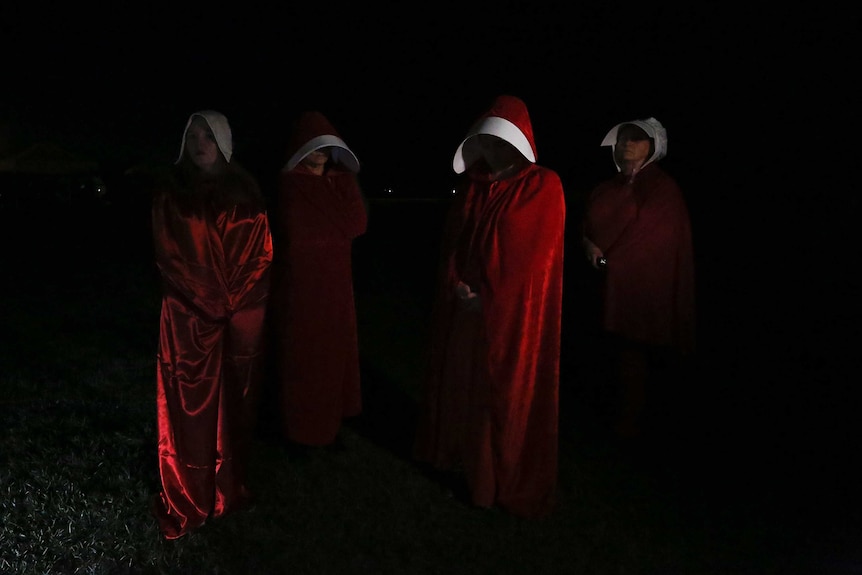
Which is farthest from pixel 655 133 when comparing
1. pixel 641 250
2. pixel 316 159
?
pixel 316 159

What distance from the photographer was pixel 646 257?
14.4ft

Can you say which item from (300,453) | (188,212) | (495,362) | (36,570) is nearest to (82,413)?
(300,453)

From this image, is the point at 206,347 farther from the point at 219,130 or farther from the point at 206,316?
the point at 219,130

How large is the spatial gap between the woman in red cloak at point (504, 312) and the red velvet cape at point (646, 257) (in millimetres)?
1110

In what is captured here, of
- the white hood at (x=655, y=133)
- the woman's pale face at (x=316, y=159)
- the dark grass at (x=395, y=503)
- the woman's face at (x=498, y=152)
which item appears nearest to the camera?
the dark grass at (x=395, y=503)

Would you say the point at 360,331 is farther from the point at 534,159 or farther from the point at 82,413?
the point at 534,159

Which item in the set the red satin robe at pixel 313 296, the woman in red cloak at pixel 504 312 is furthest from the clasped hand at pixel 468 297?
the red satin robe at pixel 313 296

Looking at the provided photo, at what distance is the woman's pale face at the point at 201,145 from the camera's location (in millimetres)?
3090

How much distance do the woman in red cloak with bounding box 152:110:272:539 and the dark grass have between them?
12.3 inches

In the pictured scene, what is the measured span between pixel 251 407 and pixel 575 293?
26.1 ft

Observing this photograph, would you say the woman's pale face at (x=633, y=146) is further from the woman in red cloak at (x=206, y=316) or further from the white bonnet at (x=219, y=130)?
the white bonnet at (x=219, y=130)

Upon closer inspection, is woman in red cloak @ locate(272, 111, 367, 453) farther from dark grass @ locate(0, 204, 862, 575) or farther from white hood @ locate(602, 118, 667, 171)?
white hood @ locate(602, 118, 667, 171)

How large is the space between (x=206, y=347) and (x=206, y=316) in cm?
15

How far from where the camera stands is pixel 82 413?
5.15 metres
